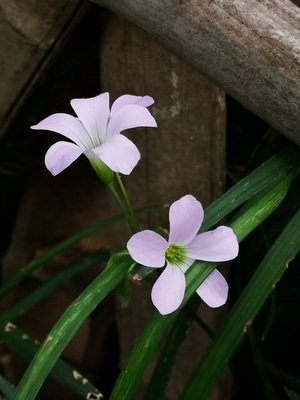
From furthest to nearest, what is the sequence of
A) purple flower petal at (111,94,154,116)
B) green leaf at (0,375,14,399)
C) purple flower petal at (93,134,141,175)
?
green leaf at (0,375,14,399), purple flower petal at (111,94,154,116), purple flower petal at (93,134,141,175)

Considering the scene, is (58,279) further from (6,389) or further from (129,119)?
(129,119)

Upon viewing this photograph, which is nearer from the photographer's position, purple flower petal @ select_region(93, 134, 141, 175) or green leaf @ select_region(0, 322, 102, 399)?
purple flower petal @ select_region(93, 134, 141, 175)

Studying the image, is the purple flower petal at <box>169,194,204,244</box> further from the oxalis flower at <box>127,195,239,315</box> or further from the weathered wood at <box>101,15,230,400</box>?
the weathered wood at <box>101,15,230,400</box>

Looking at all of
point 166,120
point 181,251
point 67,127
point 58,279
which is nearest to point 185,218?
point 181,251

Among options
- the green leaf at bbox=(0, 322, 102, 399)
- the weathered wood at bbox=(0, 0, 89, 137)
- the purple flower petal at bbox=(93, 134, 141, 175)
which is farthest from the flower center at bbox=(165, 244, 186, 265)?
the weathered wood at bbox=(0, 0, 89, 137)

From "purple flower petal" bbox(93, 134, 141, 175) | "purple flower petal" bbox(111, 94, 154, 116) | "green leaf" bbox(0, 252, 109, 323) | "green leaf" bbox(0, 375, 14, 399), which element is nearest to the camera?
"purple flower petal" bbox(93, 134, 141, 175)

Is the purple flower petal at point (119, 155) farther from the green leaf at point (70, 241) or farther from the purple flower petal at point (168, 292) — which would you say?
the green leaf at point (70, 241)

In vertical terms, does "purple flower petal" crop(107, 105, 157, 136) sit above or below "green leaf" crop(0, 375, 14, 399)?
above

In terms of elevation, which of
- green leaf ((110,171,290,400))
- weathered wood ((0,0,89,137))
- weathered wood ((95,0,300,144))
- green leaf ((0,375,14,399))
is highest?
weathered wood ((0,0,89,137))
